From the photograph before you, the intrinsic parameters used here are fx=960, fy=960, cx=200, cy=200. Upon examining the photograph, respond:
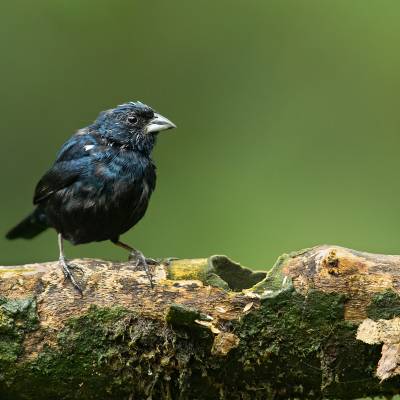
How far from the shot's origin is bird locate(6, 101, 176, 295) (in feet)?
14.6

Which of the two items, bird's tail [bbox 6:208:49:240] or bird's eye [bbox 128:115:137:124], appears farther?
bird's tail [bbox 6:208:49:240]

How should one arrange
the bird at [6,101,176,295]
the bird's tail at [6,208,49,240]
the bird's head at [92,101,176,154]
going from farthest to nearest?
the bird's tail at [6,208,49,240]
the bird's head at [92,101,176,154]
the bird at [6,101,176,295]

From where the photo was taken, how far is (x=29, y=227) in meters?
5.59

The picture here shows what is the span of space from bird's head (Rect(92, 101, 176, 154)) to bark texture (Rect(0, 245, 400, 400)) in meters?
1.51

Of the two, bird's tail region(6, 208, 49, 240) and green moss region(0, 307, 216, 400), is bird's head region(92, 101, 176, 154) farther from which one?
green moss region(0, 307, 216, 400)

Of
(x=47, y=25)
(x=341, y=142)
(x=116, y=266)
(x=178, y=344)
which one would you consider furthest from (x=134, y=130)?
(x=47, y=25)

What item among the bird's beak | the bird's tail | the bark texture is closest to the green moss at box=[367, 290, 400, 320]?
the bark texture

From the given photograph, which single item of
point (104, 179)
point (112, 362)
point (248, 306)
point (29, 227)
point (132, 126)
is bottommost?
point (112, 362)

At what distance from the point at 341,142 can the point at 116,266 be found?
4.00m

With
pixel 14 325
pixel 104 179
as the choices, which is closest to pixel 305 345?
→ pixel 14 325

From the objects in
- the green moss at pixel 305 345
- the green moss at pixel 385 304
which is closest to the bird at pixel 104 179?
the green moss at pixel 305 345

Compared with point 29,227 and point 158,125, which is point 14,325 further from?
point 29,227

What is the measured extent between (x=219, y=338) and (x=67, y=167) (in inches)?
64.8

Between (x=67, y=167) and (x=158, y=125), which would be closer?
(x=67, y=167)
